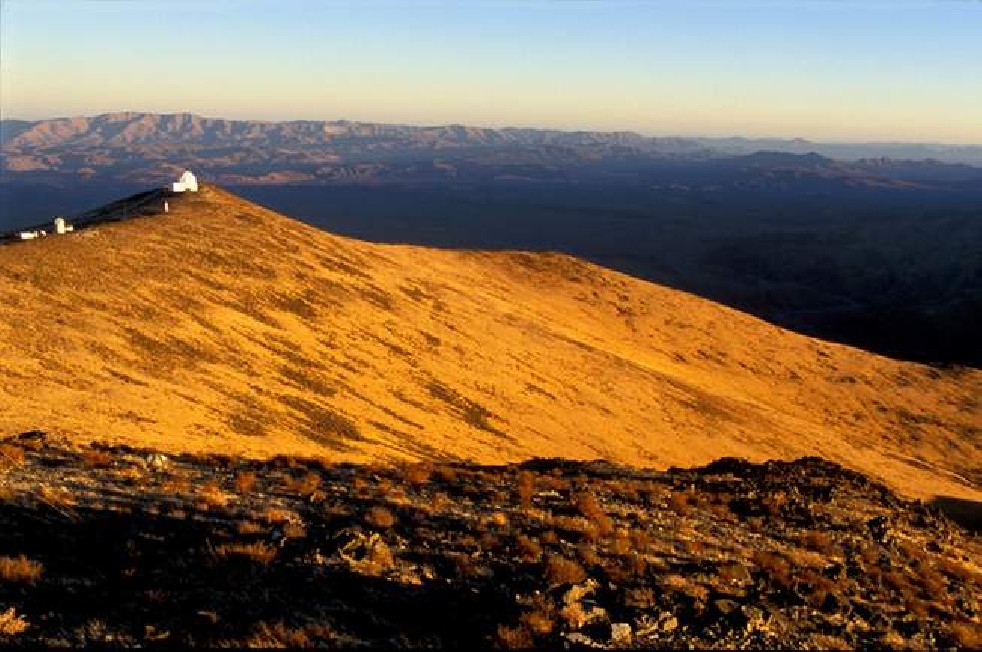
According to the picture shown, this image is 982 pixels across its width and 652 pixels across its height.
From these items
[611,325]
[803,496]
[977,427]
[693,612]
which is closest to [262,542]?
[693,612]

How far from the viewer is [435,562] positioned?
493 inches

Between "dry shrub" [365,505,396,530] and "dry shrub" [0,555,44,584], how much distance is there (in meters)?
5.38

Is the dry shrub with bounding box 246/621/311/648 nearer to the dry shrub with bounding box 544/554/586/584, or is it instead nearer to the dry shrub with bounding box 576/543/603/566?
the dry shrub with bounding box 544/554/586/584

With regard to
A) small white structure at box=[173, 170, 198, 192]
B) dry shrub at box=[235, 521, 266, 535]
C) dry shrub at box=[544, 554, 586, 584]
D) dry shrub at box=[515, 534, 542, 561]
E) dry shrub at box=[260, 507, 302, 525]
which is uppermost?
small white structure at box=[173, 170, 198, 192]

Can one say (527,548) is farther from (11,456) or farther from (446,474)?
(11,456)

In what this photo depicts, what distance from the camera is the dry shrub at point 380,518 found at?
14.1 metres

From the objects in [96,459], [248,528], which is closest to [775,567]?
[248,528]

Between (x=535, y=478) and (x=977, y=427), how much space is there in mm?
57814

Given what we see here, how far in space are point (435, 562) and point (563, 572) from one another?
85.1 inches

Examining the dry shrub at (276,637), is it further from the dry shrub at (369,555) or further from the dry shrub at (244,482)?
the dry shrub at (244,482)

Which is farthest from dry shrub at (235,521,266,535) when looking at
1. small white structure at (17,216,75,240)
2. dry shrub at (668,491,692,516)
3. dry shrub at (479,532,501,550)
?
small white structure at (17,216,75,240)

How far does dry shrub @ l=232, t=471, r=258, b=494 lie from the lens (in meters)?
16.4

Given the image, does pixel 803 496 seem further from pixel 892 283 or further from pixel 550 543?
pixel 892 283

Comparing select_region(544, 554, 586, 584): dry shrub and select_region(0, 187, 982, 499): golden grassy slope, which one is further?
select_region(0, 187, 982, 499): golden grassy slope
